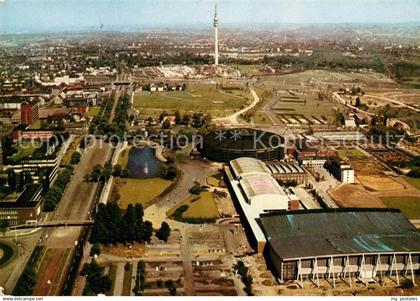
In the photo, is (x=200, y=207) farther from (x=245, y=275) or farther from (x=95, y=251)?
(x=245, y=275)

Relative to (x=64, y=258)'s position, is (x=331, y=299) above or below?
above

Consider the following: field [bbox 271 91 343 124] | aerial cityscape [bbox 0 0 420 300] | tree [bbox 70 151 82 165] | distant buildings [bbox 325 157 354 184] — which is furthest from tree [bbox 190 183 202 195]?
field [bbox 271 91 343 124]

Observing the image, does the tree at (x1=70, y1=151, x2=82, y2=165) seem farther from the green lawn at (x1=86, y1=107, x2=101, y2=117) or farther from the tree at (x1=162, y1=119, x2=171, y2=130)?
the green lawn at (x1=86, y1=107, x2=101, y2=117)

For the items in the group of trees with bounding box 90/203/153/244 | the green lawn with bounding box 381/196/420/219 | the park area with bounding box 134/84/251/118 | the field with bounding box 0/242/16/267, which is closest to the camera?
the field with bounding box 0/242/16/267

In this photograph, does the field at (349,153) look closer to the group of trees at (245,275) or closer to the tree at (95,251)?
the group of trees at (245,275)

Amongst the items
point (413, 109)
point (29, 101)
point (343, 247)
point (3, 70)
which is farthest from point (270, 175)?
point (3, 70)

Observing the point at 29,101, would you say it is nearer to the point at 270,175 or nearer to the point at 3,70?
the point at 3,70
